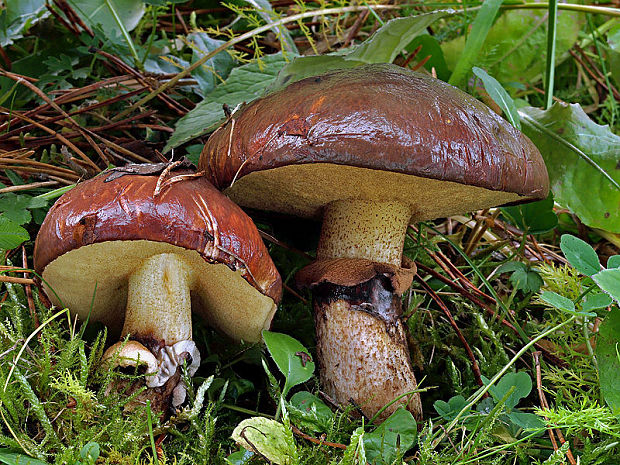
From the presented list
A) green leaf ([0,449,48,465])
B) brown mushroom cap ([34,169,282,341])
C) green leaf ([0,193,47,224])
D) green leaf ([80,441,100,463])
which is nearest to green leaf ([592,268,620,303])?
brown mushroom cap ([34,169,282,341])

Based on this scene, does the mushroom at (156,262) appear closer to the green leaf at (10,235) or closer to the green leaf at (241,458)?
the green leaf at (10,235)

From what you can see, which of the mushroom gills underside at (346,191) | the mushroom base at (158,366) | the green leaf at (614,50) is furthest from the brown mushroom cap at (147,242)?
the green leaf at (614,50)

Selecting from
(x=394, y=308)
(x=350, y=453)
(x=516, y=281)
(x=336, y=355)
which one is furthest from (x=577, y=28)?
(x=350, y=453)

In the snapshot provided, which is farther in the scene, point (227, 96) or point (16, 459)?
point (227, 96)

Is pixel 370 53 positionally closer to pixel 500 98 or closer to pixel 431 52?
pixel 500 98

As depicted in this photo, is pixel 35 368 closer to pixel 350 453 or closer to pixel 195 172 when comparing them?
pixel 195 172

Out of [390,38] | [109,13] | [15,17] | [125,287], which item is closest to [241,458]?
[125,287]
